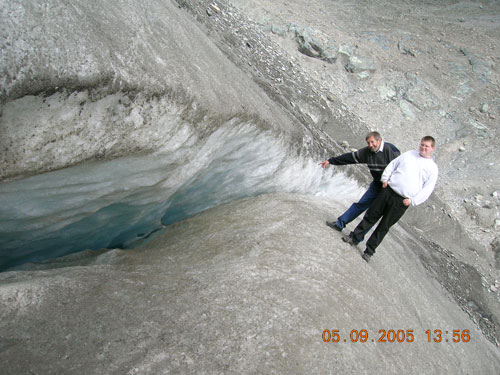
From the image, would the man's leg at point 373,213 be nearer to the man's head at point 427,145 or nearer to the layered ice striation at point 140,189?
the man's head at point 427,145

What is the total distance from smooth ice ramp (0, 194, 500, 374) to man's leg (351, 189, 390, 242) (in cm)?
19

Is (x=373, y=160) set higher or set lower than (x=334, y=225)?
higher

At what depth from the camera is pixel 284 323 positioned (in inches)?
111

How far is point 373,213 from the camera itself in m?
4.18

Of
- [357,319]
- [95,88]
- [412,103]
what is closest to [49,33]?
[95,88]

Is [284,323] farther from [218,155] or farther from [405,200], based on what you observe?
[218,155]

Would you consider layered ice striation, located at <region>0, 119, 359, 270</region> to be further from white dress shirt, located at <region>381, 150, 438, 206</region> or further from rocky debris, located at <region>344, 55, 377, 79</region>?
rocky debris, located at <region>344, 55, 377, 79</region>

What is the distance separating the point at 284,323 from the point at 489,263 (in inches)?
384

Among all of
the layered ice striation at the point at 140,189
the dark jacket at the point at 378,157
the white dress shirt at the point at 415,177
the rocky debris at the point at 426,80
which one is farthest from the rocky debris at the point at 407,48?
the white dress shirt at the point at 415,177

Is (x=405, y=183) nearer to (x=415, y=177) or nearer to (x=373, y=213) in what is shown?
(x=415, y=177)

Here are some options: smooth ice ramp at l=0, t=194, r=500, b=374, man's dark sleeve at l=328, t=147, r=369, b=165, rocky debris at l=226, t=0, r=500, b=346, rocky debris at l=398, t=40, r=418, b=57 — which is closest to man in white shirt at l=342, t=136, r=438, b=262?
man's dark sleeve at l=328, t=147, r=369, b=165

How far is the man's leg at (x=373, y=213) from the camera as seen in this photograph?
408 cm

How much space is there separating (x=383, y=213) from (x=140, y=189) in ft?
8.20
